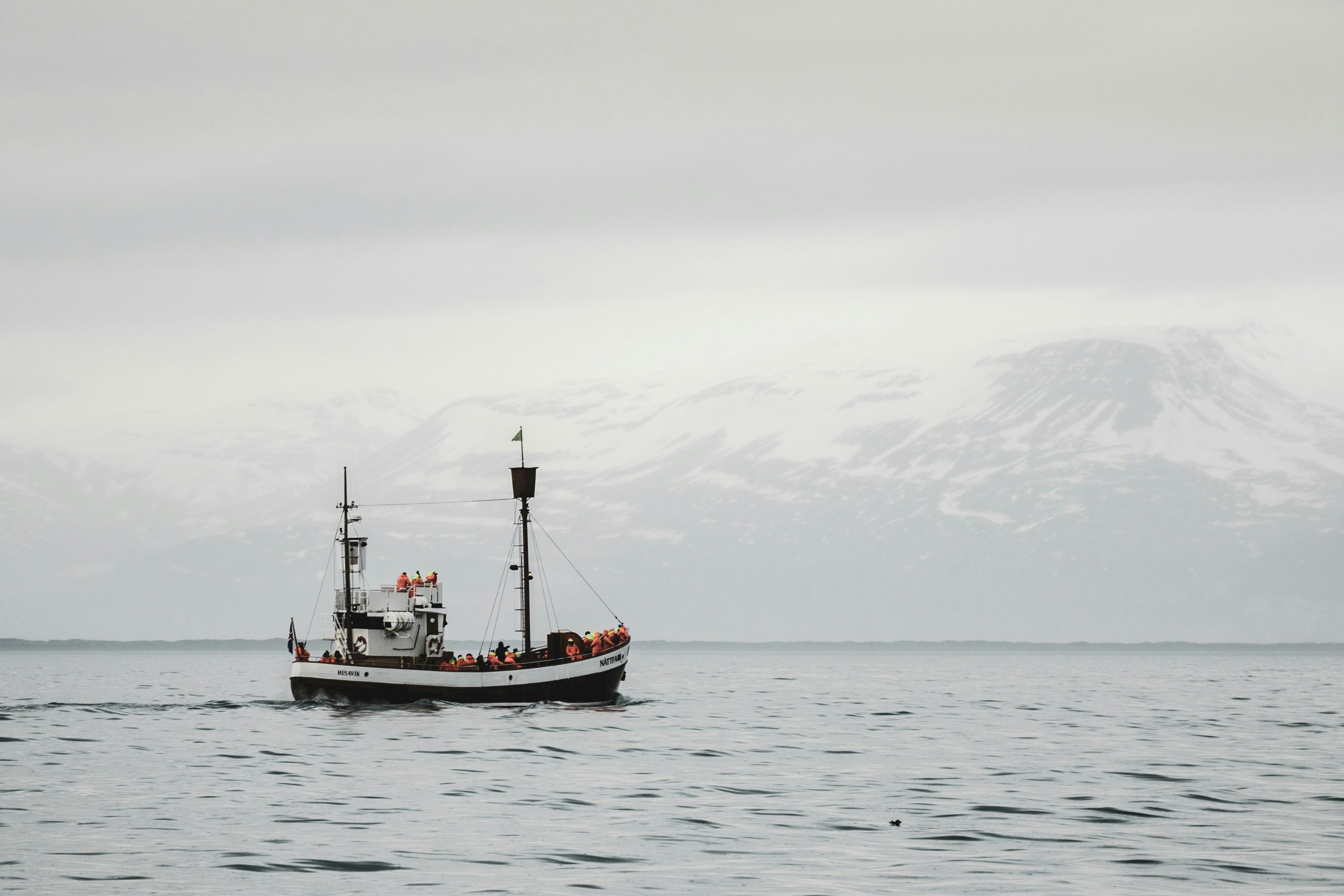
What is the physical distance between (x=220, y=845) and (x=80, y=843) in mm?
3396

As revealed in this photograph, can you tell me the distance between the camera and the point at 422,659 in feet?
304

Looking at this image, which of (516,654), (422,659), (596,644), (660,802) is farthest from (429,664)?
(660,802)

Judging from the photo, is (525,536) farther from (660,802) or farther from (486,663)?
(660,802)

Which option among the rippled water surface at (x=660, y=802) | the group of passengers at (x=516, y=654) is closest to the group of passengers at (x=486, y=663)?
the group of passengers at (x=516, y=654)

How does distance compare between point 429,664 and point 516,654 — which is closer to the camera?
point 429,664

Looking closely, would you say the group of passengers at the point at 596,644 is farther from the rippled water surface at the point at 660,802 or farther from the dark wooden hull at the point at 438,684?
the rippled water surface at the point at 660,802

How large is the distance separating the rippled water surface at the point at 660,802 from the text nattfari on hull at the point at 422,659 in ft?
5.87

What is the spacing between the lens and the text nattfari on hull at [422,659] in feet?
293

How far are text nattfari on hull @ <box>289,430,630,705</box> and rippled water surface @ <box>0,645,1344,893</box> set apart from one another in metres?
1.79

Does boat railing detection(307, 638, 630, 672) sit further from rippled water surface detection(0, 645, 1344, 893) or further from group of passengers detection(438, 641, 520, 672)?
rippled water surface detection(0, 645, 1344, 893)

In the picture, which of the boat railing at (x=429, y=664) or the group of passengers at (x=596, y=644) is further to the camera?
the group of passengers at (x=596, y=644)

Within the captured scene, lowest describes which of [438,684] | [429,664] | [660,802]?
[660,802]

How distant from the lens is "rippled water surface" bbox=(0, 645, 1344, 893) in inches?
1303

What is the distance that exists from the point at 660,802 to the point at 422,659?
161 ft
